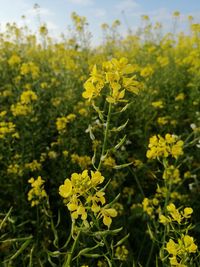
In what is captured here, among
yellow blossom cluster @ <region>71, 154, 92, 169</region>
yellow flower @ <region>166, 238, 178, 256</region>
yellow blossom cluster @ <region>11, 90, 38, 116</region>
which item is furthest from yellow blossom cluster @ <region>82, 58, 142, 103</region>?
yellow blossom cluster @ <region>11, 90, 38, 116</region>

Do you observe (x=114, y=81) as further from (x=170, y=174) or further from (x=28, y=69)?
(x=28, y=69)

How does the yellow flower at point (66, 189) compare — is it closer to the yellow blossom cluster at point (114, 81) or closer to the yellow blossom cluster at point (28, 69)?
the yellow blossom cluster at point (114, 81)

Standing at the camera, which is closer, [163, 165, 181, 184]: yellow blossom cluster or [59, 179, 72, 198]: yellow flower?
[59, 179, 72, 198]: yellow flower

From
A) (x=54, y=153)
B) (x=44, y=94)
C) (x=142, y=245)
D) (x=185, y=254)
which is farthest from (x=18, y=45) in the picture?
(x=185, y=254)

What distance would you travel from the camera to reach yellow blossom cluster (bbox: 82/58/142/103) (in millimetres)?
1245

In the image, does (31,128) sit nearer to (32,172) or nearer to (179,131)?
(32,172)

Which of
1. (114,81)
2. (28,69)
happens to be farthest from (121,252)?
(28,69)

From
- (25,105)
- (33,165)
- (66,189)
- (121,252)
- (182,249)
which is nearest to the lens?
(66,189)

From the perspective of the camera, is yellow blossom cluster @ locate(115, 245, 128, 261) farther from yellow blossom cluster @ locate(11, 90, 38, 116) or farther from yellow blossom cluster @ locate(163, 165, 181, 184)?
yellow blossom cluster @ locate(11, 90, 38, 116)

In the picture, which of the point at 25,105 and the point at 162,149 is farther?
the point at 25,105

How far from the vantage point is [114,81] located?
50.1 inches

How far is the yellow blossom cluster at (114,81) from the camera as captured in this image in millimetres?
1245

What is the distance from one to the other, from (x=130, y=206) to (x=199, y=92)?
Answer: 154 cm

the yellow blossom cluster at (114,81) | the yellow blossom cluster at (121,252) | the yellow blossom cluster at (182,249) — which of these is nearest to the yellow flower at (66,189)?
the yellow blossom cluster at (114,81)
